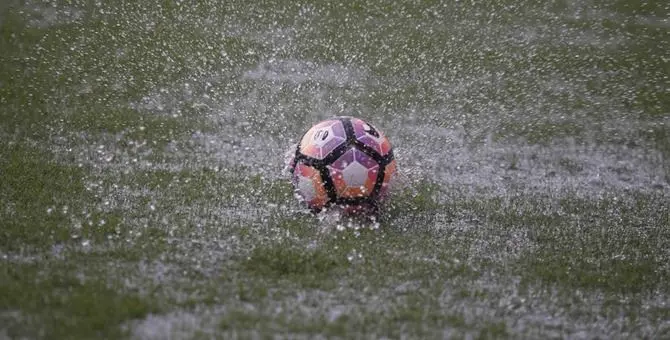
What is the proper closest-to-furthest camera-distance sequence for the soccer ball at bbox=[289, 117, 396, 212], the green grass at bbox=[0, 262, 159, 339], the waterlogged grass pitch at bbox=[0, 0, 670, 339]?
the green grass at bbox=[0, 262, 159, 339] < the waterlogged grass pitch at bbox=[0, 0, 670, 339] < the soccer ball at bbox=[289, 117, 396, 212]

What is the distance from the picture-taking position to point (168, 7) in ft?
52.0

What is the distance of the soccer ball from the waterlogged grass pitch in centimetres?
29

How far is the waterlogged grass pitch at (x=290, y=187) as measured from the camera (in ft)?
21.0

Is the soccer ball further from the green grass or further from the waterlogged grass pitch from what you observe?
the green grass

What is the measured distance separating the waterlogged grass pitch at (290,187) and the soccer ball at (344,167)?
0.96 ft

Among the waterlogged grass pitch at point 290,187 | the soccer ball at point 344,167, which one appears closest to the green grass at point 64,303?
the waterlogged grass pitch at point 290,187

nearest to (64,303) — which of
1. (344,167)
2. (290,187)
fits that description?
(344,167)

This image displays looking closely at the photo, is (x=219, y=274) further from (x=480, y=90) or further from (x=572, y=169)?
(x=480, y=90)

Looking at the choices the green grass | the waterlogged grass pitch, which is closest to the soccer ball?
the waterlogged grass pitch

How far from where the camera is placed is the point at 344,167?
8.30 meters

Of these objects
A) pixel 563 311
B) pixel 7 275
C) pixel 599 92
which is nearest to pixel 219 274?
pixel 7 275

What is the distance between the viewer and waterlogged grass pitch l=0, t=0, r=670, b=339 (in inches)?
253

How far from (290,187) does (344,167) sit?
154cm

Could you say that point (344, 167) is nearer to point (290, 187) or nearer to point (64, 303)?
point (290, 187)
